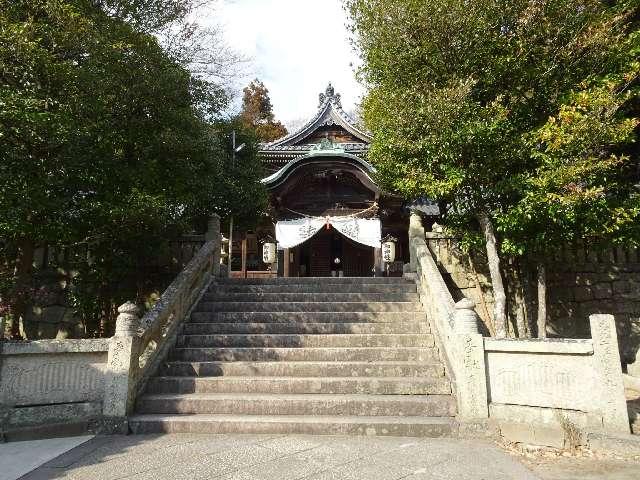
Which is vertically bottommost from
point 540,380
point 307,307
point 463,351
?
point 540,380

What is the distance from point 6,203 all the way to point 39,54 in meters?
2.10

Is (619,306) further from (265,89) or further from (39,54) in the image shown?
(265,89)

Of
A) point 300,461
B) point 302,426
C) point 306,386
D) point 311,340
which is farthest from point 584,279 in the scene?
point 300,461

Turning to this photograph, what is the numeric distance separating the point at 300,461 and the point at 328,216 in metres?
10.9

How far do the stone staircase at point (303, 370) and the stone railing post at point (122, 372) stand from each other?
235 millimetres

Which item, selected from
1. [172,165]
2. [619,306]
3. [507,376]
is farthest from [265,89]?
[507,376]

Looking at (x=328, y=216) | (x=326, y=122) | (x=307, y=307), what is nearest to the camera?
(x=307, y=307)

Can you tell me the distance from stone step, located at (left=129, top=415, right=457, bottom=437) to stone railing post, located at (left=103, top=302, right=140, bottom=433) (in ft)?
0.67

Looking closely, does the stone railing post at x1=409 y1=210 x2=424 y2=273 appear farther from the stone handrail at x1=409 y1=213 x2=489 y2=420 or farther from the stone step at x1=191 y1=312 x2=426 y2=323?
the stone handrail at x1=409 y1=213 x2=489 y2=420

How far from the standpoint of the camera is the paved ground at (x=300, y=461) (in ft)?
12.3

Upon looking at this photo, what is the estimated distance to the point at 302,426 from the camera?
4812mm

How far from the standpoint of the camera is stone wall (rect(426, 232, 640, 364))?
27.9 feet

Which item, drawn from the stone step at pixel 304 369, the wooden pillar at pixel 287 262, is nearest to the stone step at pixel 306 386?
the stone step at pixel 304 369

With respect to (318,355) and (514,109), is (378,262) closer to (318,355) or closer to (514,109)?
(514,109)
